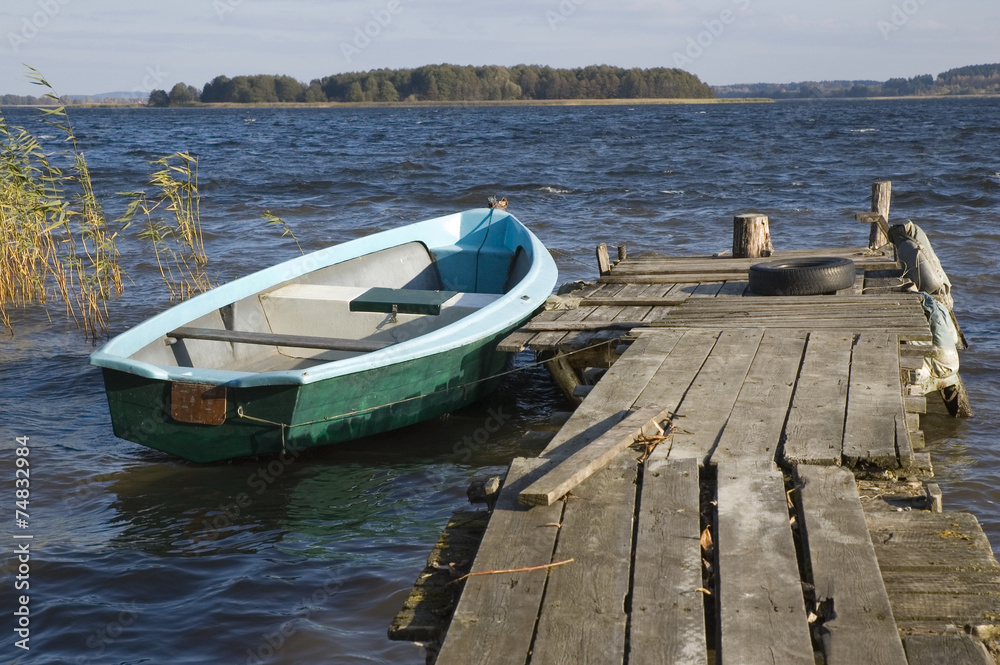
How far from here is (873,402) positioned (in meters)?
4.18

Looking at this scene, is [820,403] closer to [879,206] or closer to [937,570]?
[937,570]

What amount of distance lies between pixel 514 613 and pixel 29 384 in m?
6.55

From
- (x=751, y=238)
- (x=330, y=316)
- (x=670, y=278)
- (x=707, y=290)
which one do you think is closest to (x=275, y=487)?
(x=330, y=316)

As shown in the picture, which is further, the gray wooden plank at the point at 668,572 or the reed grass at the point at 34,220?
the reed grass at the point at 34,220

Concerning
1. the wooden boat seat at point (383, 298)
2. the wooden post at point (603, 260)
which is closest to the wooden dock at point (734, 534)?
the wooden boat seat at point (383, 298)

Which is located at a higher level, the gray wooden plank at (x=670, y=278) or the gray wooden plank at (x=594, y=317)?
the gray wooden plank at (x=670, y=278)

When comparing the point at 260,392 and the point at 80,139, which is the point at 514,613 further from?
the point at 80,139

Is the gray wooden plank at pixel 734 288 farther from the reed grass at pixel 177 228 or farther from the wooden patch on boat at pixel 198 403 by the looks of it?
the reed grass at pixel 177 228

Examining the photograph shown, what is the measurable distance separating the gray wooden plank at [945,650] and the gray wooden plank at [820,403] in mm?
1112

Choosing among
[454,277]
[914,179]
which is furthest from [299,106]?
[454,277]

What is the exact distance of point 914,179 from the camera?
2308cm

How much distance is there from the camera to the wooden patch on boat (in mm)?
5172

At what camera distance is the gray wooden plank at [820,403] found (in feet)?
11.7

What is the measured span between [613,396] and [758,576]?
1840 millimetres
